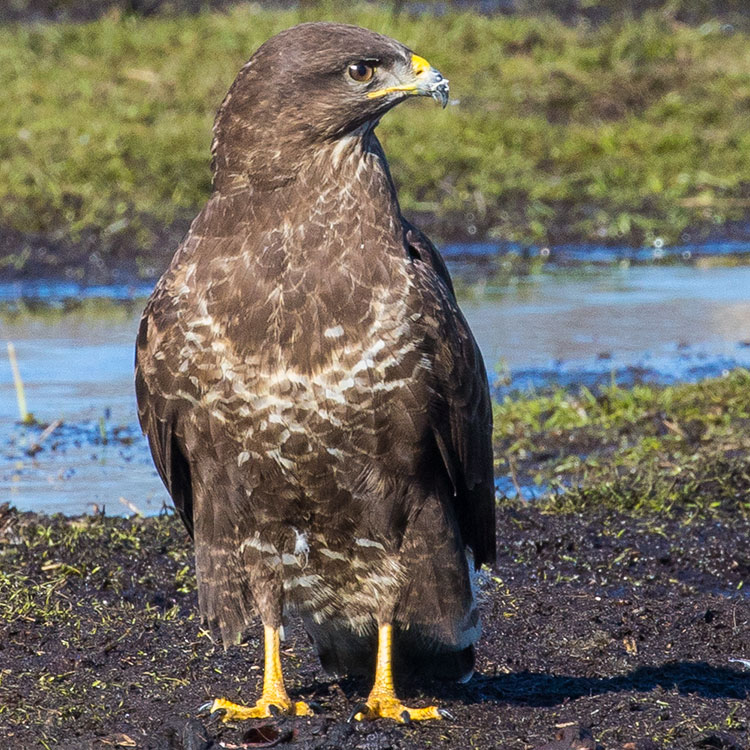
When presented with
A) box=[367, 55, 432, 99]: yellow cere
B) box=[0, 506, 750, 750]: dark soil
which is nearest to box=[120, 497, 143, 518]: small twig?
box=[0, 506, 750, 750]: dark soil

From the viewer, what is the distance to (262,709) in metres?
4.23

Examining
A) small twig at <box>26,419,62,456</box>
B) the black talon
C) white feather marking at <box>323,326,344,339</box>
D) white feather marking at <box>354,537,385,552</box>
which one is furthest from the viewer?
small twig at <box>26,419,62,456</box>

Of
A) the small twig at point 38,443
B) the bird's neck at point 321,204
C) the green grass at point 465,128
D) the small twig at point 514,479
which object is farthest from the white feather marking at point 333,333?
the green grass at point 465,128

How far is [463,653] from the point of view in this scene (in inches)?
174

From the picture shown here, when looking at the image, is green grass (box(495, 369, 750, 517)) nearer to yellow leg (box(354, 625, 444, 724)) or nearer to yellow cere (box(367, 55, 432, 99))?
yellow leg (box(354, 625, 444, 724))

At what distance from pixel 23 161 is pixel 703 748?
9261 mm

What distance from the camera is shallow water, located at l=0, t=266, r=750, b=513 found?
7.25m

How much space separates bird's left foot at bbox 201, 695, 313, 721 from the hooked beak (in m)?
1.61

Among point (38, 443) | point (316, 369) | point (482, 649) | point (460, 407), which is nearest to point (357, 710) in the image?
point (482, 649)

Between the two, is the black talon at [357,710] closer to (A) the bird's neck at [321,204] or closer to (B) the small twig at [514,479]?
(A) the bird's neck at [321,204]

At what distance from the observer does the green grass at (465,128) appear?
1200 cm

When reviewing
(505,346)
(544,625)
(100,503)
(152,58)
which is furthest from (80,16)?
(544,625)

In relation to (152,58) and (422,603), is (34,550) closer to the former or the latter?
(422,603)

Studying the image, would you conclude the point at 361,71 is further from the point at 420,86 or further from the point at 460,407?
the point at 460,407
